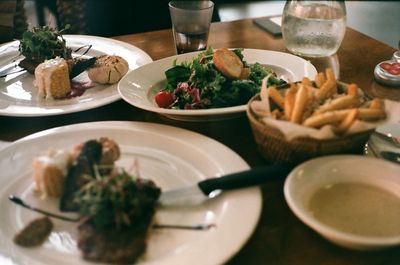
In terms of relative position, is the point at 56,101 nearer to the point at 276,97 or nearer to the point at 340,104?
the point at 276,97

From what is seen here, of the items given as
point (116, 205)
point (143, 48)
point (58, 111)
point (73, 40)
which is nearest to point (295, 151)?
point (116, 205)

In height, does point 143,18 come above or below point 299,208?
below

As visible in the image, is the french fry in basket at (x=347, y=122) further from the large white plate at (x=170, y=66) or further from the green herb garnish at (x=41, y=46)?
the green herb garnish at (x=41, y=46)

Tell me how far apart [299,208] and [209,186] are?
20cm

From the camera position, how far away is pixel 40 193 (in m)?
0.98

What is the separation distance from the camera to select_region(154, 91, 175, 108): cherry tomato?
1315 millimetres

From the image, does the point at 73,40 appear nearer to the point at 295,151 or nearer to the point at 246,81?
the point at 246,81

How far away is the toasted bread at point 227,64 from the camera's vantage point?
1.31 meters

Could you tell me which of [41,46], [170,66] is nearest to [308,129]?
[170,66]

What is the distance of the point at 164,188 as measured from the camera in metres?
0.99

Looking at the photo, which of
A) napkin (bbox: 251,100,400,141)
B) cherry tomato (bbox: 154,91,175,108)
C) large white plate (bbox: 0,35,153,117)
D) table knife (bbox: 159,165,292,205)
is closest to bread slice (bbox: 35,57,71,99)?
large white plate (bbox: 0,35,153,117)

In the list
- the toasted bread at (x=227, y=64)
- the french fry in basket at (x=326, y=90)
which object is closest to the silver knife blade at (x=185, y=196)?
the french fry in basket at (x=326, y=90)

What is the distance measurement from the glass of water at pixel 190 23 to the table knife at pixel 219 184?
814mm

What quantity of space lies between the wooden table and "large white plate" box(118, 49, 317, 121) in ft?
0.16
